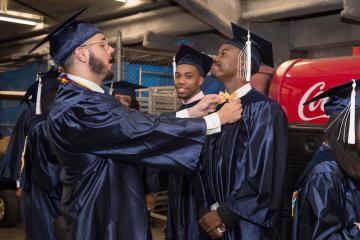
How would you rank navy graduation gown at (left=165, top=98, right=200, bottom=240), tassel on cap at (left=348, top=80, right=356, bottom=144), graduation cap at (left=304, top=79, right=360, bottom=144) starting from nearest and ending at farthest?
tassel on cap at (left=348, top=80, right=356, bottom=144) < graduation cap at (left=304, top=79, right=360, bottom=144) < navy graduation gown at (left=165, top=98, right=200, bottom=240)

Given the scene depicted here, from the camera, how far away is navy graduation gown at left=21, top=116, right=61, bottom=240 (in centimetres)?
390

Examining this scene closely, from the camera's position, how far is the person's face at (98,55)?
101 inches

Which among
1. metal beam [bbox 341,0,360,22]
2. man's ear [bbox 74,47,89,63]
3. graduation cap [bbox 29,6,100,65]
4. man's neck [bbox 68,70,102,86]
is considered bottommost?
man's neck [bbox 68,70,102,86]

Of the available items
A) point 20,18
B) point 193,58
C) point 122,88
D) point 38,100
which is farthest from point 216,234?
point 20,18

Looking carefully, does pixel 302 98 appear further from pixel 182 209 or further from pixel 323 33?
pixel 323 33

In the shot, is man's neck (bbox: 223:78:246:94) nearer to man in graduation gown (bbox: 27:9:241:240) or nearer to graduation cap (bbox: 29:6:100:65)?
man in graduation gown (bbox: 27:9:241:240)

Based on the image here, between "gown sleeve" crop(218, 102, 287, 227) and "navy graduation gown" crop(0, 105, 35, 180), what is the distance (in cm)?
308

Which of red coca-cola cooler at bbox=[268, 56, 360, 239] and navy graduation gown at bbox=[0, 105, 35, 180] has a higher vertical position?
red coca-cola cooler at bbox=[268, 56, 360, 239]

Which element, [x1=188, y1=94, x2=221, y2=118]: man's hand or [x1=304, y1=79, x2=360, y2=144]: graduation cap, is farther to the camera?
[x1=188, y1=94, x2=221, y2=118]: man's hand

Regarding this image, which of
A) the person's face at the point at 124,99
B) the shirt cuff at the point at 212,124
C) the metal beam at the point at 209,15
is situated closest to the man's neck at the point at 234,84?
the shirt cuff at the point at 212,124

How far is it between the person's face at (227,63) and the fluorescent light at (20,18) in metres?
7.32

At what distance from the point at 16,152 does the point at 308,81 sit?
10.4 feet

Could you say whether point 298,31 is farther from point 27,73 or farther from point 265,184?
point 27,73

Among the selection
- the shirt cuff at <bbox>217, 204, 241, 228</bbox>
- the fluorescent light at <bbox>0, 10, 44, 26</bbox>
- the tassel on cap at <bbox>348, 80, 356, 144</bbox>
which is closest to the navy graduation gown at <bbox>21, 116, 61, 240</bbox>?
the shirt cuff at <bbox>217, 204, 241, 228</bbox>
